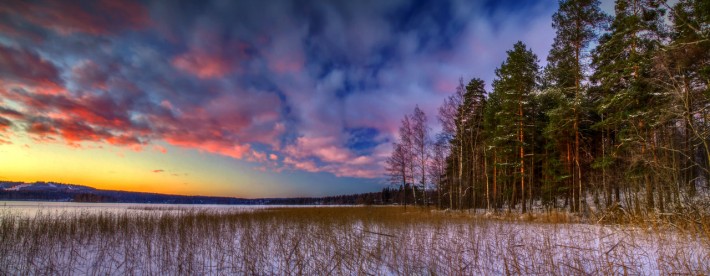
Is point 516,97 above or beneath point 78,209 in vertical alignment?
above

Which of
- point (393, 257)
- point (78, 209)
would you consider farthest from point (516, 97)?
point (78, 209)

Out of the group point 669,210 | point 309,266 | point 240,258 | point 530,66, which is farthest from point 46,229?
point 530,66

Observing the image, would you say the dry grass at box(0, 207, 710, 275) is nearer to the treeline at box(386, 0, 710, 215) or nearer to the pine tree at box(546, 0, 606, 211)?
the treeline at box(386, 0, 710, 215)

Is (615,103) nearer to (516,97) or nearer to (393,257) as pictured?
(516,97)

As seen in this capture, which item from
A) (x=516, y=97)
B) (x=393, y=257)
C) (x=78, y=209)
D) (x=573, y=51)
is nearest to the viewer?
(x=393, y=257)

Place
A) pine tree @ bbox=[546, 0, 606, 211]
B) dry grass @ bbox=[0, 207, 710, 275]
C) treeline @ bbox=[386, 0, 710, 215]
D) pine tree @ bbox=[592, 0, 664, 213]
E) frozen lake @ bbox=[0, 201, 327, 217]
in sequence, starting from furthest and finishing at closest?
frozen lake @ bbox=[0, 201, 327, 217] → pine tree @ bbox=[546, 0, 606, 211] → pine tree @ bbox=[592, 0, 664, 213] → treeline @ bbox=[386, 0, 710, 215] → dry grass @ bbox=[0, 207, 710, 275]

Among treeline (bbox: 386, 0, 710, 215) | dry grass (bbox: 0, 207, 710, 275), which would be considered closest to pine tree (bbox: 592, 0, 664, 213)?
treeline (bbox: 386, 0, 710, 215)

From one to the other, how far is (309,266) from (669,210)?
886 centimetres

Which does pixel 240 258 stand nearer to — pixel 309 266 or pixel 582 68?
pixel 309 266

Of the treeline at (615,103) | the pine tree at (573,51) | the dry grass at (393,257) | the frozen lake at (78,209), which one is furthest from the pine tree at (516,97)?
the frozen lake at (78,209)

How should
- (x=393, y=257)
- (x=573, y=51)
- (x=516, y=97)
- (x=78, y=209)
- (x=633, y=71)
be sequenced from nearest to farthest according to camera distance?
(x=393, y=257), (x=633, y=71), (x=573, y=51), (x=516, y=97), (x=78, y=209)

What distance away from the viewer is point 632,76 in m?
13.6

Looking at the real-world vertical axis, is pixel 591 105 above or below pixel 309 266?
above

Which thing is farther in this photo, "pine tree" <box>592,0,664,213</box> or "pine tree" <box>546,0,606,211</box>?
"pine tree" <box>546,0,606,211</box>
